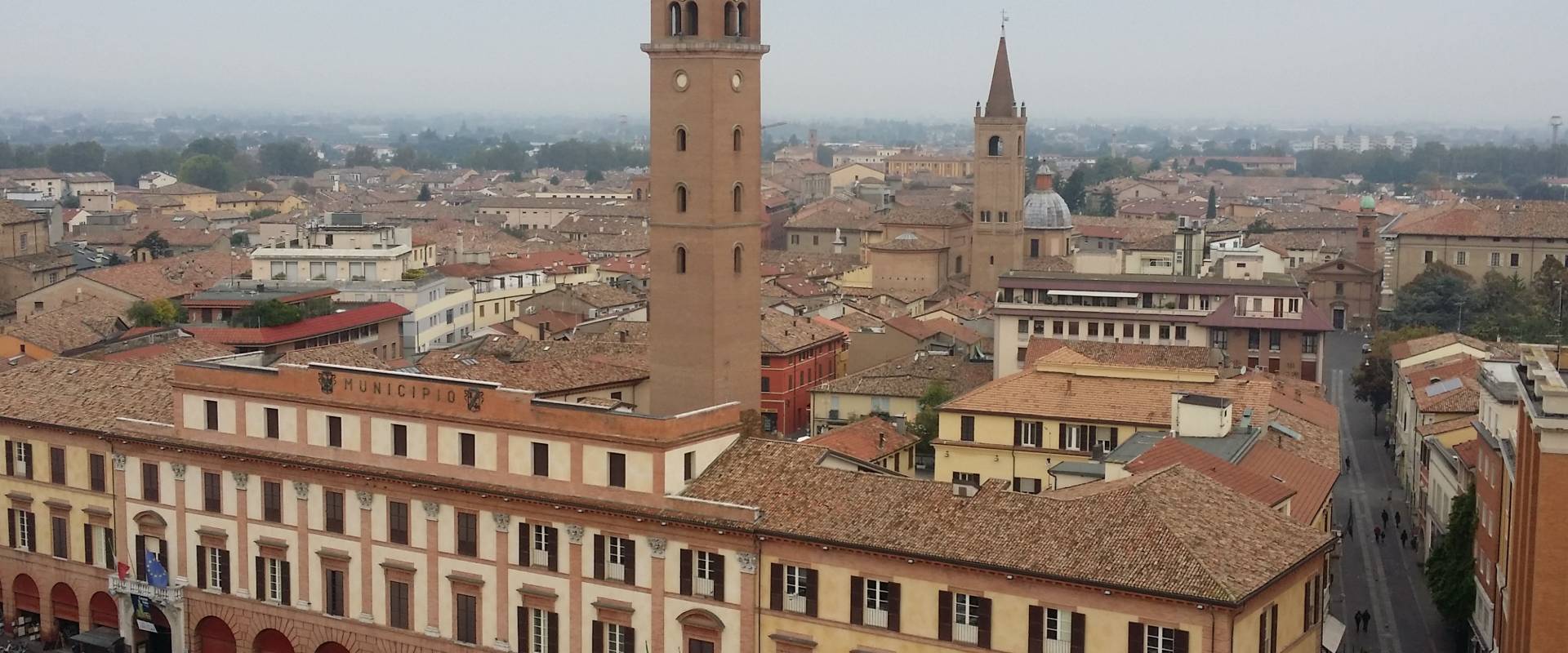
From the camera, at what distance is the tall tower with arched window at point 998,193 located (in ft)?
332

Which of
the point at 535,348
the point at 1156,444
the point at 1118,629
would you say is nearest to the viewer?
the point at 1118,629

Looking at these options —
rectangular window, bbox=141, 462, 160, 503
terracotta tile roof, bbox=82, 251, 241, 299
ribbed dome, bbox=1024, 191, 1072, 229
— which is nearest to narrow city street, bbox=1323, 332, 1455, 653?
rectangular window, bbox=141, 462, 160, 503

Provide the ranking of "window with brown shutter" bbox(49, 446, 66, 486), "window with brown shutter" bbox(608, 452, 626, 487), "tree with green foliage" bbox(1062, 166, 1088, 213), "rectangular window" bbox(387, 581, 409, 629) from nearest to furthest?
"window with brown shutter" bbox(608, 452, 626, 487) < "rectangular window" bbox(387, 581, 409, 629) < "window with brown shutter" bbox(49, 446, 66, 486) < "tree with green foliage" bbox(1062, 166, 1088, 213)

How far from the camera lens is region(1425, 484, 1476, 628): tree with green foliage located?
1676 inches

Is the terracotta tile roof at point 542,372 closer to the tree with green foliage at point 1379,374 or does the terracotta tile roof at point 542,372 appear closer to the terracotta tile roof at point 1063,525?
the terracotta tile roof at point 1063,525

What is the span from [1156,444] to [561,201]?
→ 133 m

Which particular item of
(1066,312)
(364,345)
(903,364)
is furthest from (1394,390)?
(364,345)

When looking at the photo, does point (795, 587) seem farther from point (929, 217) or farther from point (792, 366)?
point (929, 217)

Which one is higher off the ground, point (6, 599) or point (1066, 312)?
point (1066, 312)

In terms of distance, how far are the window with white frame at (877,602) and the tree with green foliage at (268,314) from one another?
3630cm

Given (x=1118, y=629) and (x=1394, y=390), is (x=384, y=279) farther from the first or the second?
(x=1118, y=629)

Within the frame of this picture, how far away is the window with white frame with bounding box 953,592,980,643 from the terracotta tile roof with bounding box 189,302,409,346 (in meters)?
35.9

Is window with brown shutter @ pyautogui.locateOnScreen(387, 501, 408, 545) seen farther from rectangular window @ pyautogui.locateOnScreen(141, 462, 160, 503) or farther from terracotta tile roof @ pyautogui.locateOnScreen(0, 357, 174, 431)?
terracotta tile roof @ pyautogui.locateOnScreen(0, 357, 174, 431)

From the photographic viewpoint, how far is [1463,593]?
42500 millimetres
